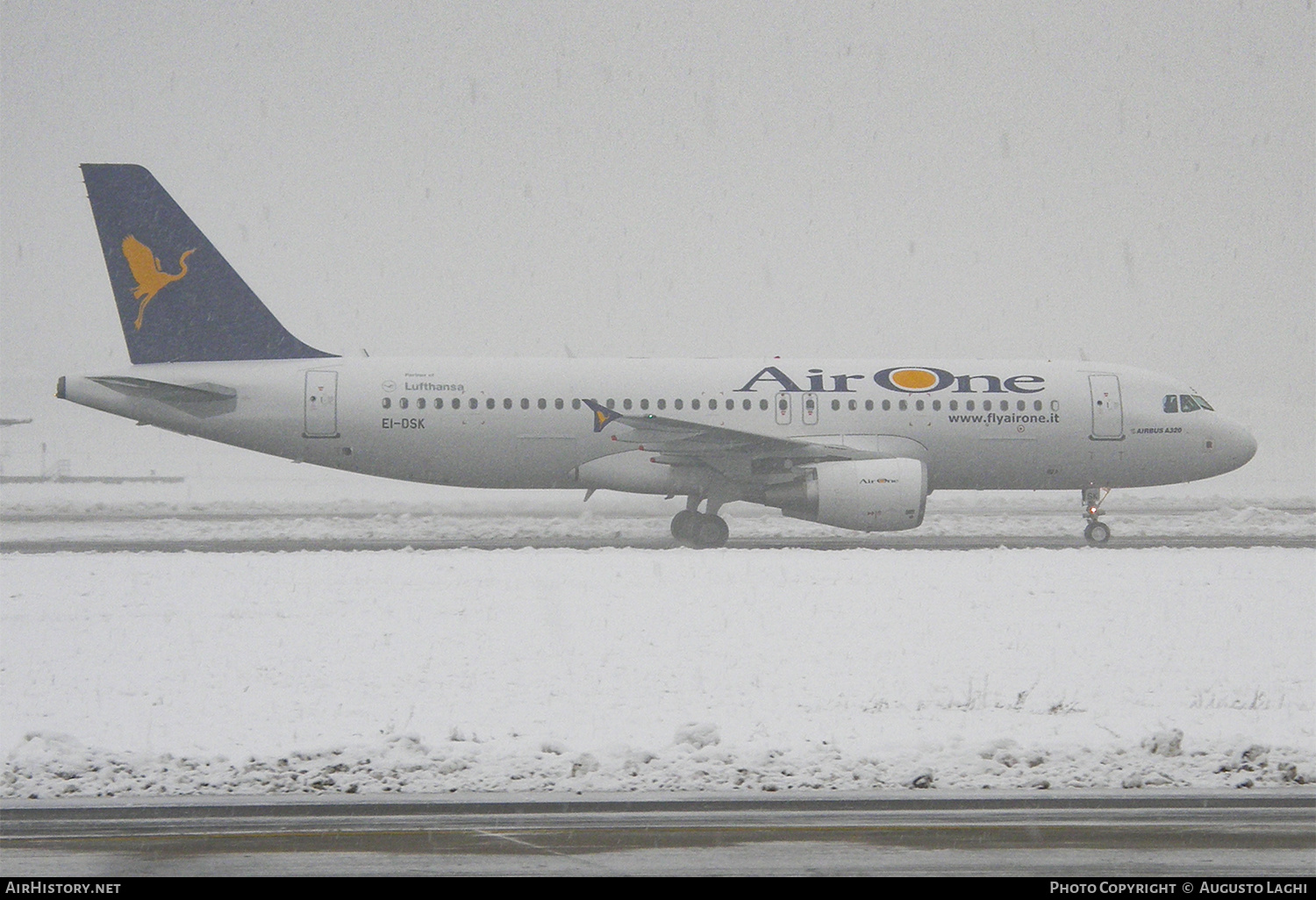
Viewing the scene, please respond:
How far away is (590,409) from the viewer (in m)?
22.3

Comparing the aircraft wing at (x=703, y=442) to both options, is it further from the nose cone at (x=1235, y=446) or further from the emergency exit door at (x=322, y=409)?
the nose cone at (x=1235, y=446)

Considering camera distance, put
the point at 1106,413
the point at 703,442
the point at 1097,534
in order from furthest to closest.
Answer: the point at 1106,413, the point at 1097,534, the point at 703,442

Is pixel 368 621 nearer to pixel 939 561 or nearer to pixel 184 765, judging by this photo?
pixel 184 765

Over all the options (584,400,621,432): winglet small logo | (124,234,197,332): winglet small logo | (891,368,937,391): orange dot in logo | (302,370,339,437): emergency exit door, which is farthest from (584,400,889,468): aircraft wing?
(124,234,197,332): winglet small logo

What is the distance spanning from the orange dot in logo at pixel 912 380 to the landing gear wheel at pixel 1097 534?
3.74 metres

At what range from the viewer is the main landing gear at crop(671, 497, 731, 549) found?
Answer: 870 inches

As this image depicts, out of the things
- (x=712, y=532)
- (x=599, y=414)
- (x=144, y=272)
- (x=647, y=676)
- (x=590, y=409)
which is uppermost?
(x=144, y=272)

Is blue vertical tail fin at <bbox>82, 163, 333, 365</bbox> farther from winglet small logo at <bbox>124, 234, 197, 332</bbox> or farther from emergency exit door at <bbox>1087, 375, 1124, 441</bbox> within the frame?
emergency exit door at <bbox>1087, 375, 1124, 441</bbox>

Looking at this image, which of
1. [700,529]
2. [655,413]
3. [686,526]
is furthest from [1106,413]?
[655,413]

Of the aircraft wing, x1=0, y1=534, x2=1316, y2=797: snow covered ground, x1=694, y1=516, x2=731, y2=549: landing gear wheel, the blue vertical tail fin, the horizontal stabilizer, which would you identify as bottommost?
x1=0, y1=534, x2=1316, y2=797: snow covered ground

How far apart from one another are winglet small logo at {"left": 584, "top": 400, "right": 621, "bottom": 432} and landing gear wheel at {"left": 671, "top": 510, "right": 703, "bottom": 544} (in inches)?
83.5

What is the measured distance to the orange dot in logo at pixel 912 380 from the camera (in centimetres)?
2298

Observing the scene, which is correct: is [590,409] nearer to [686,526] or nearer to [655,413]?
[655,413]

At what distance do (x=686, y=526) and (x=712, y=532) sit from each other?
514 millimetres
